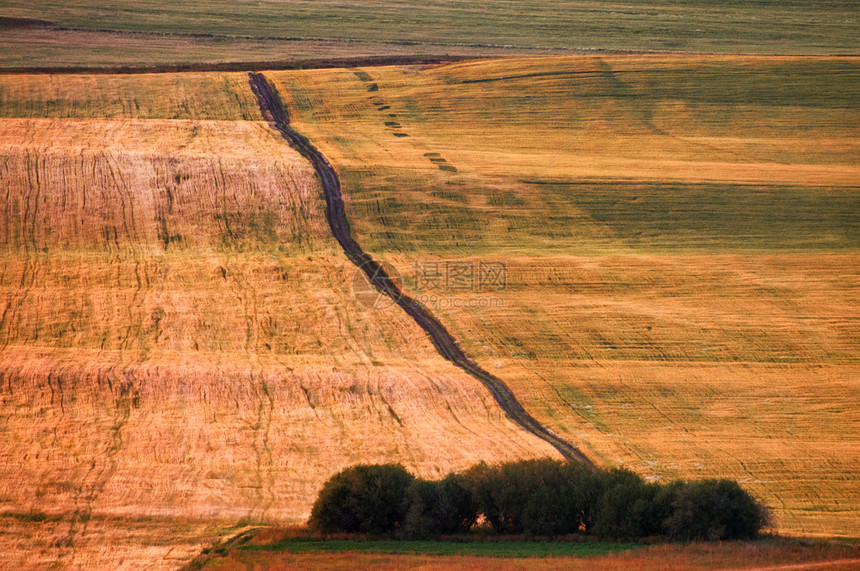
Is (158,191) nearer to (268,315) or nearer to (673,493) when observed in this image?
(268,315)

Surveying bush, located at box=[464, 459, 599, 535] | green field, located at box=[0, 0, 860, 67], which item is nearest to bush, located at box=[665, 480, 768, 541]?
bush, located at box=[464, 459, 599, 535]

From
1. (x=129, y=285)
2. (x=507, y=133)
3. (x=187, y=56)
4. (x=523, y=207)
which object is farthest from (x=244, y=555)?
(x=187, y=56)
